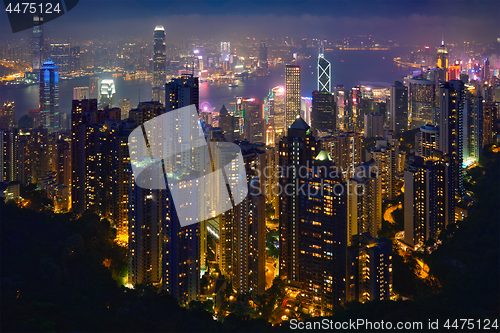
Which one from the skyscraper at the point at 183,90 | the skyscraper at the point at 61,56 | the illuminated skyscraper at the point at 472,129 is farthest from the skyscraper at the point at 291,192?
the skyscraper at the point at 61,56

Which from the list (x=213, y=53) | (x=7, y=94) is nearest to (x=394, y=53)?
(x=213, y=53)

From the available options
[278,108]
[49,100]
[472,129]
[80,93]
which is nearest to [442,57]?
[278,108]

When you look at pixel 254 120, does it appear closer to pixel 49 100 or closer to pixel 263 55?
pixel 263 55

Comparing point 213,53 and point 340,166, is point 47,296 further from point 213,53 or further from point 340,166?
point 213,53

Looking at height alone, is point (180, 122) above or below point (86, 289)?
above

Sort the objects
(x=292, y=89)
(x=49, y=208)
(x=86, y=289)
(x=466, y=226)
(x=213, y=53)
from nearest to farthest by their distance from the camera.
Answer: (x=86, y=289) → (x=466, y=226) → (x=49, y=208) → (x=213, y=53) → (x=292, y=89)

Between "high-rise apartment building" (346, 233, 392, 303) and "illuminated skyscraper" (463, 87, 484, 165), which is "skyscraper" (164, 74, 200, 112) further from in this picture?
"illuminated skyscraper" (463, 87, 484, 165)

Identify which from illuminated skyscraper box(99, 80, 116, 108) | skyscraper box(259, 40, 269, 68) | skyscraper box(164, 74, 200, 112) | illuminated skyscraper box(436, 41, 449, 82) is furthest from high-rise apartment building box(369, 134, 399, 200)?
illuminated skyscraper box(436, 41, 449, 82)
